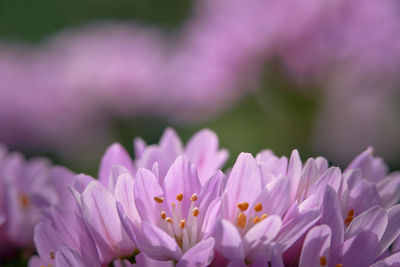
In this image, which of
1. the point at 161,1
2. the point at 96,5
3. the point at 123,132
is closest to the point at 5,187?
the point at 123,132

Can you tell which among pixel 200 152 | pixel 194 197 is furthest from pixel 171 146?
pixel 194 197

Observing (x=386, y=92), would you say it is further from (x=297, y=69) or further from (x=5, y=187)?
(x=5, y=187)

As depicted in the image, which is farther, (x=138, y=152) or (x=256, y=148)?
(x=256, y=148)

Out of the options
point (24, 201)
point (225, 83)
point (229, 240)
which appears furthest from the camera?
point (225, 83)

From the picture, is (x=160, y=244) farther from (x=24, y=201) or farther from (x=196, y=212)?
(x=24, y=201)

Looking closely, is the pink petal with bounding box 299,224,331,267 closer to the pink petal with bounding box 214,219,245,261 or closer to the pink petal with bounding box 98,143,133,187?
the pink petal with bounding box 214,219,245,261

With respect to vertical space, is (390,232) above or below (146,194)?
below
